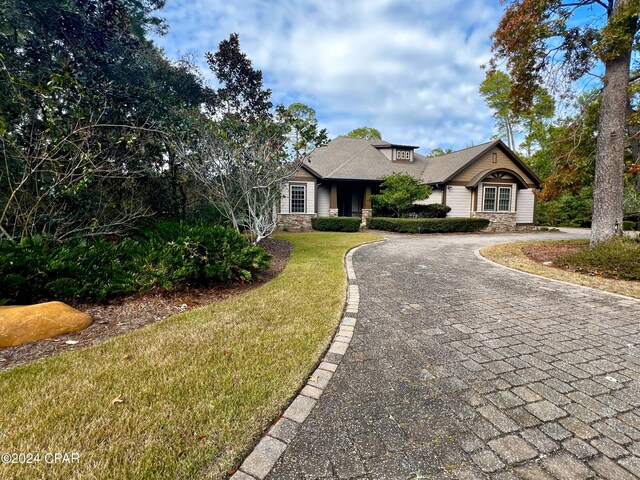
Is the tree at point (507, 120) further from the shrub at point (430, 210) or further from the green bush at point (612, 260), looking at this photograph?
the green bush at point (612, 260)

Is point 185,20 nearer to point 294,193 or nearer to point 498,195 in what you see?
point 294,193

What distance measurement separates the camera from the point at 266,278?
611 centimetres

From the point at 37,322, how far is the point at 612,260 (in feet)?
33.5

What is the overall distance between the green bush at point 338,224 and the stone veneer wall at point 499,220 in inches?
317

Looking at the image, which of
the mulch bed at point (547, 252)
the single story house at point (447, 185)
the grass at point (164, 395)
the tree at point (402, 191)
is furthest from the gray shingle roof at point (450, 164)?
the grass at point (164, 395)

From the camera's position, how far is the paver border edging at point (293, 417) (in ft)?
5.54

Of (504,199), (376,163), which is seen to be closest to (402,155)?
(376,163)

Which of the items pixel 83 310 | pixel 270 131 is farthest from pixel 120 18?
pixel 83 310

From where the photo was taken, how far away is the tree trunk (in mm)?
7848

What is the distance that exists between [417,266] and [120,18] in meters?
9.25

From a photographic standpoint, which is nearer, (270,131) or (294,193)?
(270,131)

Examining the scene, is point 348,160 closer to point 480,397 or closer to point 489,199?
point 489,199

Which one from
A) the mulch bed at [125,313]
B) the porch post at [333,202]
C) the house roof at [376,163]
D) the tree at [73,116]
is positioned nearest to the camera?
the mulch bed at [125,313]

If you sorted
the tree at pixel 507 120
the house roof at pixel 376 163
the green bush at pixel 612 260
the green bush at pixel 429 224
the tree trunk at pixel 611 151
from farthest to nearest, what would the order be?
1. the tree at pixel 507 120
2. the house roof at pixel 376 163
3. the green bush at pixel 429 224
4. the tree trunk at pixel 611 151
5. the green bush at pixel 612 260
